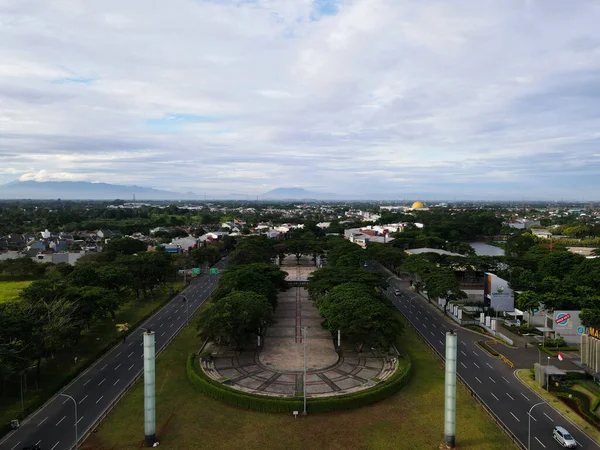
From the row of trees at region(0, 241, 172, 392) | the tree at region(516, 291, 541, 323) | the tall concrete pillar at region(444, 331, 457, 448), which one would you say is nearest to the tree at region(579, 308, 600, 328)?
the tree at region(516, 291, 541, 323)

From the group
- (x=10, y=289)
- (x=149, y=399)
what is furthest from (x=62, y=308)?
(x=10, y=289)

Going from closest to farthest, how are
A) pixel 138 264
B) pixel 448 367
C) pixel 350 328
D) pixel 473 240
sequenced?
pixel 448 367, pixel 350 328, pixel 138 264, pixel 473 240

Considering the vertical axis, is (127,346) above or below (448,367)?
below

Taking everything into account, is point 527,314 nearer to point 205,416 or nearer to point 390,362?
point 390,362

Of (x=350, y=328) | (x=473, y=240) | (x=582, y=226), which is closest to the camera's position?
(x=350, y=328)

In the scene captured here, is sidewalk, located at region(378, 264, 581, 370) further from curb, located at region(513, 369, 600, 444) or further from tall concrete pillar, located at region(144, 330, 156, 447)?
tall concrete pillar, located at region(144, 330, 156, 447)

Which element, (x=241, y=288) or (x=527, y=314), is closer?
(x=241, y=288)

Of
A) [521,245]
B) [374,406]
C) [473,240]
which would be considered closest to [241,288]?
[374,406]
